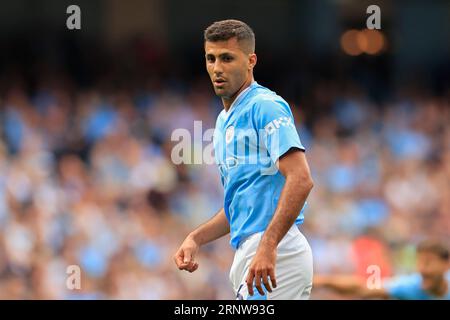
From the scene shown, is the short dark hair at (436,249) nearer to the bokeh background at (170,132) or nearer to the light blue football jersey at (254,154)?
the bokeh background at (170,132)

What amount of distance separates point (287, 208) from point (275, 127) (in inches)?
17.2

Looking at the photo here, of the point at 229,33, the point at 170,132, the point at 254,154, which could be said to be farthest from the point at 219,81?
the point at 170,132

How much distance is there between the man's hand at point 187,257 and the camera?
5.78 meters

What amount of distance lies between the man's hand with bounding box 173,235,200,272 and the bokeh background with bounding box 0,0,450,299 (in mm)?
4324

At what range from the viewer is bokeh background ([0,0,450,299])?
12.8 metres

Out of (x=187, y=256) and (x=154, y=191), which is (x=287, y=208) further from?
(x=154, y=191)

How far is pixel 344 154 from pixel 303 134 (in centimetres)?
68

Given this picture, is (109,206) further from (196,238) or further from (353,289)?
(196,238)

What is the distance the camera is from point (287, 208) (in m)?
5.25

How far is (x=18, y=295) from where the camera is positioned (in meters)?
11.8

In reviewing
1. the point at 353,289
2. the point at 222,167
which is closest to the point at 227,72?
the point at 222,167

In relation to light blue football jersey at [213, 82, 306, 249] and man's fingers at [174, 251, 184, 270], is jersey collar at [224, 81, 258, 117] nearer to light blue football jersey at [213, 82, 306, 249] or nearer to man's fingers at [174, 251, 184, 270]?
light blue football jersey at [213, 82, 306, 249]

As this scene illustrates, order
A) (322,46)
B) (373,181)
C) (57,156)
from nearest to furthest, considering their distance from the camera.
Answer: (57,156) < (373,181) < (322,46)

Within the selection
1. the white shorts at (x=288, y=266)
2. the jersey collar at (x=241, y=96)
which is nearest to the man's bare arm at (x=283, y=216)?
the white shorts at (x=288, y=266)
